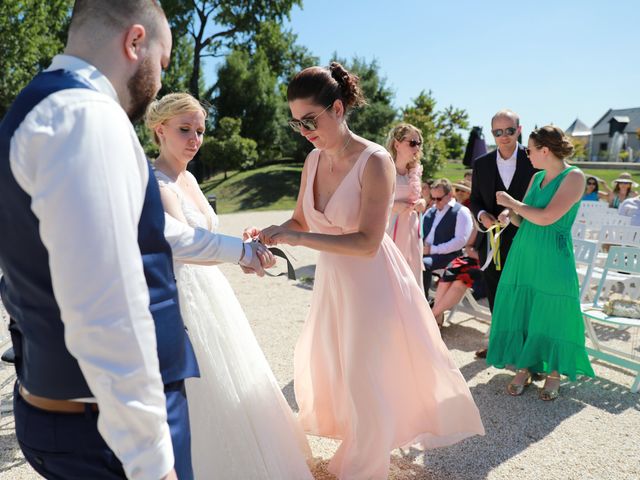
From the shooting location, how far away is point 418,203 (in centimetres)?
596

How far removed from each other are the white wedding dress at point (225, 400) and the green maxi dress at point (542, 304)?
269cm

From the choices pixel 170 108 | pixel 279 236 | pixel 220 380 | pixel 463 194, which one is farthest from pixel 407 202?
pixel 463 194

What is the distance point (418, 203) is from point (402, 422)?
10.5ft

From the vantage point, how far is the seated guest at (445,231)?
23.6 feet

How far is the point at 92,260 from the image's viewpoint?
3.84ft

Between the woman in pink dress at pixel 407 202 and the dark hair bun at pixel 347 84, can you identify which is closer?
the dark hair bun at pixel 347 84

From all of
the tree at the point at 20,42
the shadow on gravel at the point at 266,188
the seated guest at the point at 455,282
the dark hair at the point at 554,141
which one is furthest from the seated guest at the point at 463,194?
the tree at the point at 20,42

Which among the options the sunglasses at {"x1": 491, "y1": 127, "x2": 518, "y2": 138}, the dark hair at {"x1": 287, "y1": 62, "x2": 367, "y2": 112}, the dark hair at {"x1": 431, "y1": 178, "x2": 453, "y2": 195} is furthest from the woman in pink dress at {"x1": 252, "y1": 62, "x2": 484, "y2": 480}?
the dark hair at {"x1": 431, "y1": 178, "x2": 453, "y2": 195}

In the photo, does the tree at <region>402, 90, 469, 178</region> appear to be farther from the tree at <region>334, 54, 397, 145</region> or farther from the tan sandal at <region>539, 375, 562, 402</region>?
the tan sandal at <region>539, 375, 562, 402</region>

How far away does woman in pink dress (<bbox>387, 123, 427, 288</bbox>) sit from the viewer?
579cm

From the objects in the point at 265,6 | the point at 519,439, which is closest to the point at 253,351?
the point at 519,439

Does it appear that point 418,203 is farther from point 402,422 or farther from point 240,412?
point 240,412

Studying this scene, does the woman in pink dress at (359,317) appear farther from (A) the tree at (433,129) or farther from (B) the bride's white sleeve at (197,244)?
(A) the tree at (433,129)

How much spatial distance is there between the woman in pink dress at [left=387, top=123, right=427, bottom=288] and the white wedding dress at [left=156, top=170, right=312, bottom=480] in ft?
10.2
